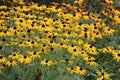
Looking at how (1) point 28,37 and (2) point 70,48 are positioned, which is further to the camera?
(1) point 28,37

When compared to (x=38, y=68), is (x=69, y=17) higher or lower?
higher

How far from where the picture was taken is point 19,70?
4.20m

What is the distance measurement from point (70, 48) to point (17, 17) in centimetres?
115

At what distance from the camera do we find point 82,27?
5.34 meters

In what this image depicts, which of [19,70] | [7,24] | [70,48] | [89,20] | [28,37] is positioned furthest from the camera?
[89,20]

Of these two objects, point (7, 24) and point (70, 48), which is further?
point (7, 24)

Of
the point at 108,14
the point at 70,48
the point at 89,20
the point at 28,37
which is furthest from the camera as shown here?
the point at 108,14

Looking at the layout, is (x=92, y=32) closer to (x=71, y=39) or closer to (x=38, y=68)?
(x=71, y=39)

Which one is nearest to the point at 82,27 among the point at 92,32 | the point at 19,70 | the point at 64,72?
the point at 92,32

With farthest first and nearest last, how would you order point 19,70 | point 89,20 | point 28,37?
1. point 89,20
2. point 28,37
3. point 19,70

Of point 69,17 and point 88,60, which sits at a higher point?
point 69,17

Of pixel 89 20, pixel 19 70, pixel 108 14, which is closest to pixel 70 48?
pixel 19 70

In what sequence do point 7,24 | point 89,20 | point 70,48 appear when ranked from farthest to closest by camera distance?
1. point 89,20
2. point 7,24
3. point 70,48

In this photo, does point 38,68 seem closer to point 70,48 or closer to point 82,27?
point 70,48
